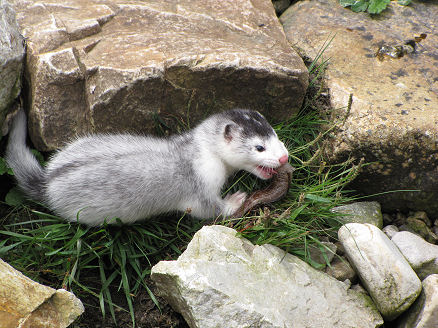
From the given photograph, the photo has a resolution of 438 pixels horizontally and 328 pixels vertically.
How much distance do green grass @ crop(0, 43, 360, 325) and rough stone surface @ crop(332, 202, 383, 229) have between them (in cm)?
12

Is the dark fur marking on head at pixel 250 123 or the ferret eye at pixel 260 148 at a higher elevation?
the dark fur marking on head at pixel 250 123

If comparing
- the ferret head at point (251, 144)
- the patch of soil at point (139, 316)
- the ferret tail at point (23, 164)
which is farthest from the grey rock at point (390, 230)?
the ferret tail at point (23, 164)

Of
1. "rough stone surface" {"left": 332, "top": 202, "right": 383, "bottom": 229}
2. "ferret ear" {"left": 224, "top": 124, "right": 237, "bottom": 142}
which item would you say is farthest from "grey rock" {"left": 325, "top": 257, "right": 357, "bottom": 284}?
"ferret ear" {"left": 224, "top": 124, "right": 237, "bottom": 142}

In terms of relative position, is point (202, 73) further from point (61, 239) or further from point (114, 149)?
point (61, 239)

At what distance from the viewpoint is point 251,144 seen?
4398 millimetres

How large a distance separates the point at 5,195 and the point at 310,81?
3500 millimetres

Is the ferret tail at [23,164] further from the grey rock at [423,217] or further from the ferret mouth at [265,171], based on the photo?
the grey rock at [423,217]

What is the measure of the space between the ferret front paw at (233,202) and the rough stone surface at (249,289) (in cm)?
47

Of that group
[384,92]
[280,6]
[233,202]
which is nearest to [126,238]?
[233,202]

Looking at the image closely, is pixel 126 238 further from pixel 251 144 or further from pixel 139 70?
pixel 139 70

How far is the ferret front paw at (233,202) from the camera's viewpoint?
14.9ft

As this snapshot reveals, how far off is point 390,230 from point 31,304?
10.9 feet

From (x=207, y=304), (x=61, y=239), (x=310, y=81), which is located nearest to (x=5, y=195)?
(x=61, y=239)

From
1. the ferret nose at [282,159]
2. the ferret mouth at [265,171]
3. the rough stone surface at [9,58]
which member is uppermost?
the rough stone surface at [9,58]
